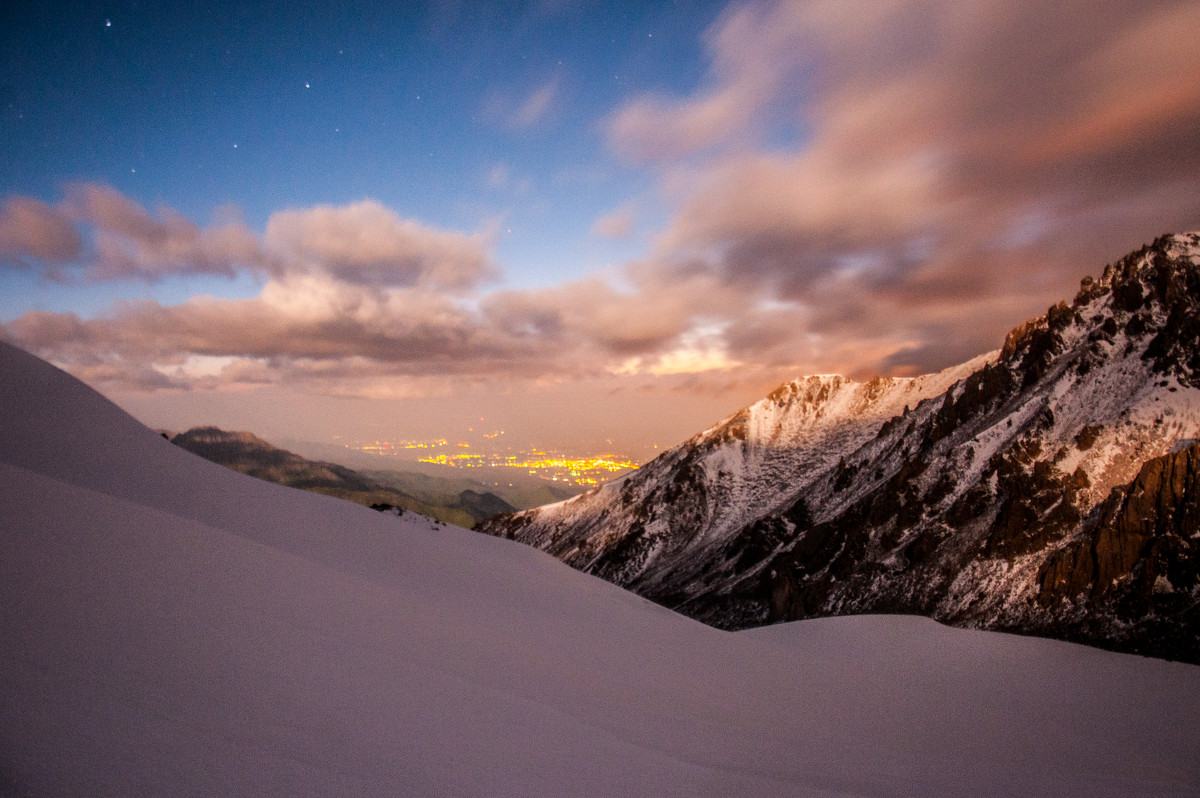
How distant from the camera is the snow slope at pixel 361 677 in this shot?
10.2 ft

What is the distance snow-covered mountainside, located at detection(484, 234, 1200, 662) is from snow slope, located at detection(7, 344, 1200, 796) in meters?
34.8

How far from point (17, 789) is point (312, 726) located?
61.5 inches

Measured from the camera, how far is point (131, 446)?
9117mm

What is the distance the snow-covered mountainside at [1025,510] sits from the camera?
1439 inches

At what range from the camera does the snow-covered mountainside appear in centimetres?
3656

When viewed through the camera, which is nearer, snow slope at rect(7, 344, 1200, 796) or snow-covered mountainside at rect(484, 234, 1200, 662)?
snow slope at rect(7, 344, 1200, 796)

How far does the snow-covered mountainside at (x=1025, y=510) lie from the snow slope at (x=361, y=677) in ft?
114

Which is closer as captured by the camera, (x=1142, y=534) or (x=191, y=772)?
(x=191, y=772)

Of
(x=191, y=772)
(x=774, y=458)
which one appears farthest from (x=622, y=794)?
(x=774, y=458)

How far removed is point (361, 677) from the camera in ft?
14.7

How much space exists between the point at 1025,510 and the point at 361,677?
206 ft

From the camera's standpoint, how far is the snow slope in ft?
10.2

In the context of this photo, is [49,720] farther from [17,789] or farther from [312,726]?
[312,726]

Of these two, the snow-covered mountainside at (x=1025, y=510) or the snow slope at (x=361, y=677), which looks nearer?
the snow slope at (x=361, y=677)
